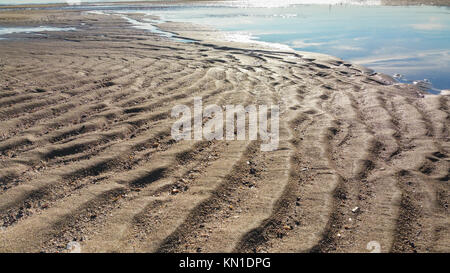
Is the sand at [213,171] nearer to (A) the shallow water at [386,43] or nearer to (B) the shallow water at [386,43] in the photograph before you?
(A) the shallow water at [386,43]

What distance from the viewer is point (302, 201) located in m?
3.10

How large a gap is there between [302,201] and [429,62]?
372 inches

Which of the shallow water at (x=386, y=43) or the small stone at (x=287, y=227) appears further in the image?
the shallow water at (x=386, y=43)

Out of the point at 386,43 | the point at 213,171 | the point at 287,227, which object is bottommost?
the point at 287,227

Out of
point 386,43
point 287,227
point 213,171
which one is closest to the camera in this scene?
point 287,227

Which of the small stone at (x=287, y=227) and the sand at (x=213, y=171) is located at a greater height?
the sand at (x=213, y=171)

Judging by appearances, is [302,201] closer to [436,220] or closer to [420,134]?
[436,220]

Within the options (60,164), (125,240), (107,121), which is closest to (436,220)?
(125,240)

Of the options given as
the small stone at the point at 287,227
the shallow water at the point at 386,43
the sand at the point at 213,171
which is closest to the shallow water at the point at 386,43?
the shallow water at the point at 386,43

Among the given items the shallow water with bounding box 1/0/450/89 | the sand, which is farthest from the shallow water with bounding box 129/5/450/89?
the sand

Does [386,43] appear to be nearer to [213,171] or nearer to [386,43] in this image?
[386,43]

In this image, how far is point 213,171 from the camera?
359 cm

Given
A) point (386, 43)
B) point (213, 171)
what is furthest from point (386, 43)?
point (213, 171)

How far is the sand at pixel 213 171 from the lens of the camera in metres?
2.64
